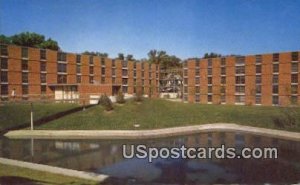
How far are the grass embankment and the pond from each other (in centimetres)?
165

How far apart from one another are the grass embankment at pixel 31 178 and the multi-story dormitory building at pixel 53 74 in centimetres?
2472

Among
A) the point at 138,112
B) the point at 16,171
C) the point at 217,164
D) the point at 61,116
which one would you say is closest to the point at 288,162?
the point at 217,164

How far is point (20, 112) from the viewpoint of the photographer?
3525 cm

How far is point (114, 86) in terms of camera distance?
5481 cm

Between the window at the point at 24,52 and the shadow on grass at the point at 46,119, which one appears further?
the window at the point at 24,52

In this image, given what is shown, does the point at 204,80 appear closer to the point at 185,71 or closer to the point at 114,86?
the point at 185,71

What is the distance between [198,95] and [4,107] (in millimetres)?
37512

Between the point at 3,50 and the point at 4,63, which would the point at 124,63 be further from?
the point at 3,50

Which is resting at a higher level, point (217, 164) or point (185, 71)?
point (185, 71)

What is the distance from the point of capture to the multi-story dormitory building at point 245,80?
49.9m

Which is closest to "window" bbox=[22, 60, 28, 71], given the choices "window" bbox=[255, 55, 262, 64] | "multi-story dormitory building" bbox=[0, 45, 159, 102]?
"multi-story dormitory building" bbox=[0, 45, 159, 102]

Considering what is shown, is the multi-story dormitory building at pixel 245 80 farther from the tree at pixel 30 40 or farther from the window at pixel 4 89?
the window at pixel 4 89

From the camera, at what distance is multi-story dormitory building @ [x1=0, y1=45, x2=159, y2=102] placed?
44750 mm

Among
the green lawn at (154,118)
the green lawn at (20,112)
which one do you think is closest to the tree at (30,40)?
the green lawn at (20,112)
